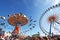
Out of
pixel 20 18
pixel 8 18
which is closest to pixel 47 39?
pixel 20 18

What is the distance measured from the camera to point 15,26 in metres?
40.7

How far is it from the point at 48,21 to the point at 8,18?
10350 mm

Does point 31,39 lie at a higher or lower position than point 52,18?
lower

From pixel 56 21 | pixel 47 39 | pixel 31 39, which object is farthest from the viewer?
pixel 56 21

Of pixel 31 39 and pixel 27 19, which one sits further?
pixel 27 19

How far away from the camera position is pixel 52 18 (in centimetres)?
3762

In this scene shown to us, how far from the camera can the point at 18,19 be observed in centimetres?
3878

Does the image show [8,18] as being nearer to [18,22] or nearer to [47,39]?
[18,22]

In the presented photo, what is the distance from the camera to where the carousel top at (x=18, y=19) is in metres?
38.5

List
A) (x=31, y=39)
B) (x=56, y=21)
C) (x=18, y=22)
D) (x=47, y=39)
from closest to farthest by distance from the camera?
(x=47, y=39) → (x=31, y=39) → (x=56, y=21) → (x=18, y=22)

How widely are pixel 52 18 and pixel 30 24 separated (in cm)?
562

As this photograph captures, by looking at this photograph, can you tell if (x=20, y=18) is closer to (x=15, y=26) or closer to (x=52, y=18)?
(x=15, y=26)

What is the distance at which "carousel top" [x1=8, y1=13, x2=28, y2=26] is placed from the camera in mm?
38453

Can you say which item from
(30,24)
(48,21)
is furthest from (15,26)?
(48,21)
